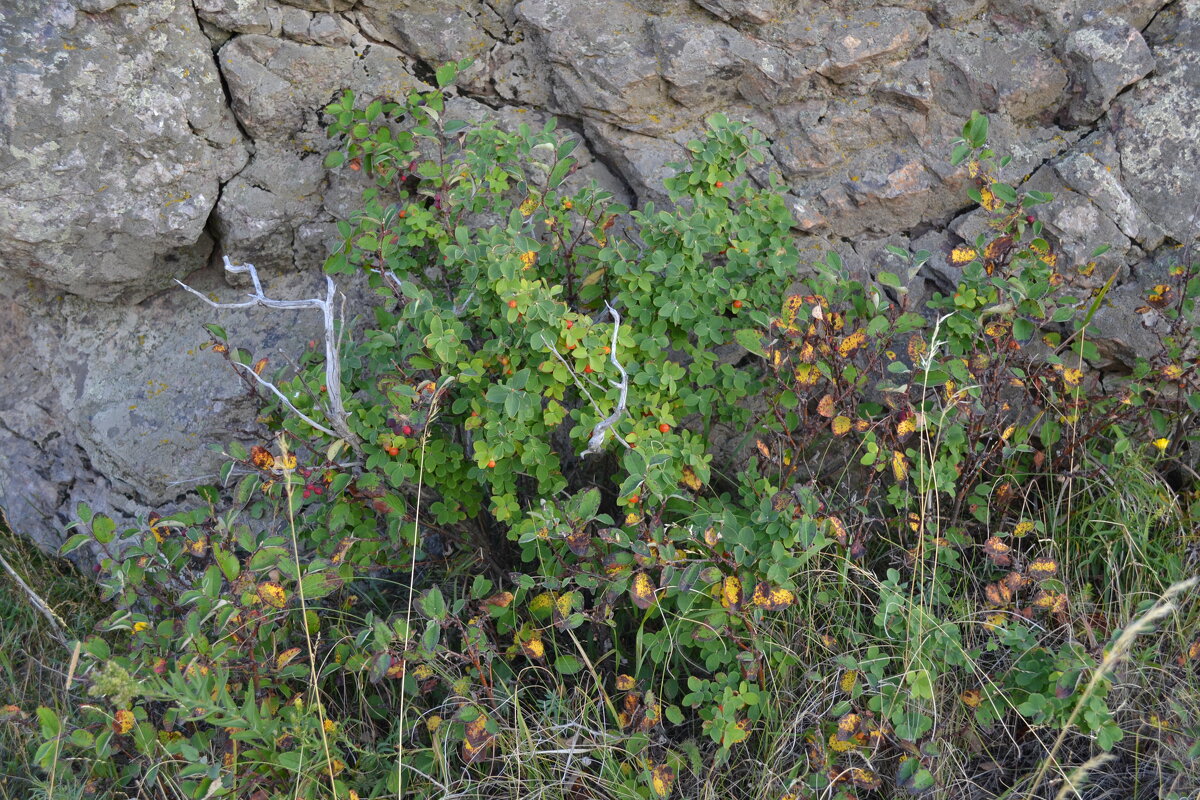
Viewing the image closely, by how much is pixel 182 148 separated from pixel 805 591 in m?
2.16

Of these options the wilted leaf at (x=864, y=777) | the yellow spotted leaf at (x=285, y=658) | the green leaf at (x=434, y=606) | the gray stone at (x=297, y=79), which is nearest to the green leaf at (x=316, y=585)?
the yellow spotted leaf at (x=285, y=658)

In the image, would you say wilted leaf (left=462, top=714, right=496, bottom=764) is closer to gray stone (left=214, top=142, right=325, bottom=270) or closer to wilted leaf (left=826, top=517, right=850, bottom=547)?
wilted leaf (left=826, top=517, right=850, bottom=547)

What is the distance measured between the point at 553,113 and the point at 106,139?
1291 mm

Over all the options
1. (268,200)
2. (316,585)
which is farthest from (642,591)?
(268,200)

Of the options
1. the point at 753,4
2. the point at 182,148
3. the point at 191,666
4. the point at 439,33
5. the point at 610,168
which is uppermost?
the point at 753,4

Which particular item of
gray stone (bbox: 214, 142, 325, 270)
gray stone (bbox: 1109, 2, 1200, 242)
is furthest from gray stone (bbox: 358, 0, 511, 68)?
gray stone (bbox: 1109, 2, 1200, 242)

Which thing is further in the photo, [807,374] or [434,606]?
[807,374]

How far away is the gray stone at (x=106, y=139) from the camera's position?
2668 mm

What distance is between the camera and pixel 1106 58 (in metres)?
2.81

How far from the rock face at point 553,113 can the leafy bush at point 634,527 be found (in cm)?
24

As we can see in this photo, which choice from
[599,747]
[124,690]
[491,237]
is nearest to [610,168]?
[491,237]

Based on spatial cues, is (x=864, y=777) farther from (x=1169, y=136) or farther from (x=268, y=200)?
(x=268, y=200)

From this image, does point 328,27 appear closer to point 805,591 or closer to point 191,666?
point 191,666

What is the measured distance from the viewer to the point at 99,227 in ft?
9.43
